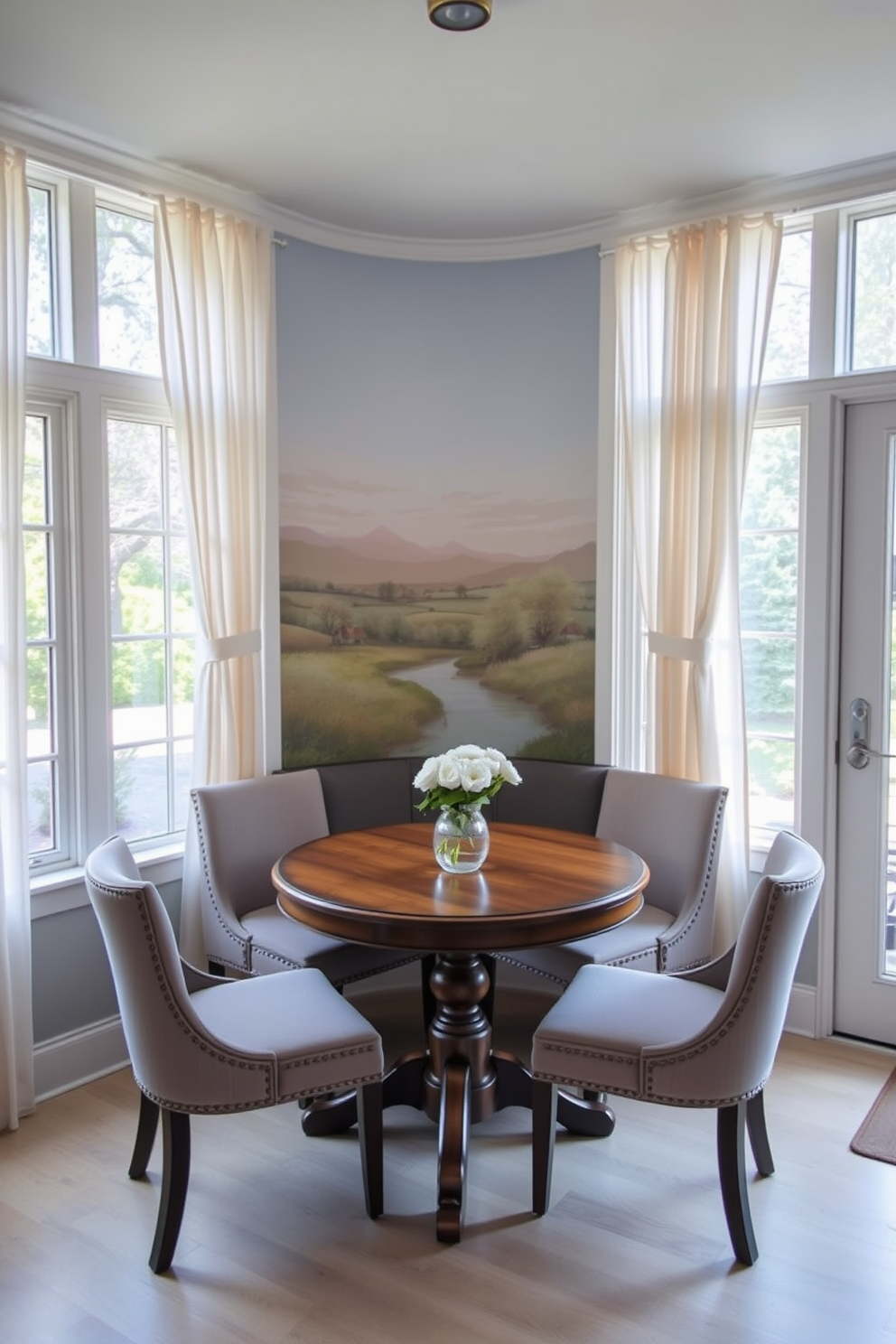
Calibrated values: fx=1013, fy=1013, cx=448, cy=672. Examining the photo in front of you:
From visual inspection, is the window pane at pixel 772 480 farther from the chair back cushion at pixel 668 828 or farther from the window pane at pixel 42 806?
the window pane at pixel 42 806

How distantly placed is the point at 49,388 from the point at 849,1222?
11.0ft

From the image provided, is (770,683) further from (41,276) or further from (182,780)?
(41,276)

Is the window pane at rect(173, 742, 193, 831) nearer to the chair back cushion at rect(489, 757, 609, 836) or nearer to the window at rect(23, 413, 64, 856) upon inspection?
the window at rect(23, 413, 64, 856)

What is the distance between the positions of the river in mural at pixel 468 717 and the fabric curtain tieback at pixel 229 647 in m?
0.69

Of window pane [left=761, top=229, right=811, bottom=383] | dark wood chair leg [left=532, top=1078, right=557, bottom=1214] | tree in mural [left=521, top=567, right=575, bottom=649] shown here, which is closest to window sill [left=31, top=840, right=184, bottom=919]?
dark wood chair leg [left=532, top=1078, right=557, bottom=1214]

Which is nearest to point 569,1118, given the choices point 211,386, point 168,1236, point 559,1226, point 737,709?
point 559,1226

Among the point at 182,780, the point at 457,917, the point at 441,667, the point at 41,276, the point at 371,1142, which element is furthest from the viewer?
the point at 441,667

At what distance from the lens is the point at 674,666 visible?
381cm

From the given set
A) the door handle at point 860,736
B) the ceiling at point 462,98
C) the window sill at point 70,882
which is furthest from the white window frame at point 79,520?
the door handle at point 860,736

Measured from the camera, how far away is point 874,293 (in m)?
3.58

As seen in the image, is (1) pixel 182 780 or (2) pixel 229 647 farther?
(1) pixel 182 780

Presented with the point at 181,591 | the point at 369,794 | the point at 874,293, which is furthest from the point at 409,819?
the point at 874,293

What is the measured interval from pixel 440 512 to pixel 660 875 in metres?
1.74

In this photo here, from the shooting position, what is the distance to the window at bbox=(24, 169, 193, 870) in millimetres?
3340
